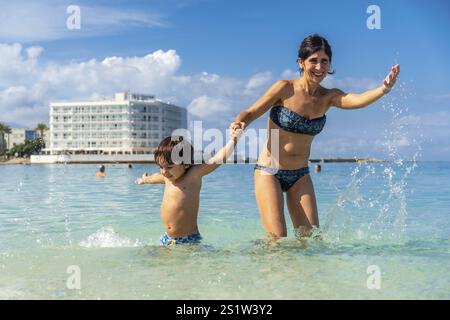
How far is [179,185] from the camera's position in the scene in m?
6.09

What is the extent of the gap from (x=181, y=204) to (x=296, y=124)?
1604 millimetres

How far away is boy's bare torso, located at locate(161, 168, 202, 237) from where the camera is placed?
6059 millimetres

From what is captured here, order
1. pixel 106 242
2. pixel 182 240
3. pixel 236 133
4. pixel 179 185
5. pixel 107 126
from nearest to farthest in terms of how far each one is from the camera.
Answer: pixel 236 133
pixel 179 185
pixel 182 240
pixel 106 242
pixel 107 126

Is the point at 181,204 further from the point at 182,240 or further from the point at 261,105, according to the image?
the point at 261,105

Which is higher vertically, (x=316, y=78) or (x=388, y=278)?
(x=316, y=78)

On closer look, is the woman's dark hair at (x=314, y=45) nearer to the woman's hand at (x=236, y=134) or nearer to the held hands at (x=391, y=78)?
the held hands at (x=391, y=78)

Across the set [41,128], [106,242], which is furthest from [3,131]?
[106,242]

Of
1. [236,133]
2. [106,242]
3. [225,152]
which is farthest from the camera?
[106,242]

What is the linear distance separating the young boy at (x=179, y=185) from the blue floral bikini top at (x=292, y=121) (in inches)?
36.1

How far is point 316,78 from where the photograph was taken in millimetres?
5891

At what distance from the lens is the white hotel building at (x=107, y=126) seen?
4963 inches

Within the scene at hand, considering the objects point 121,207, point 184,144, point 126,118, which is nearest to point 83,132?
point 126,118
